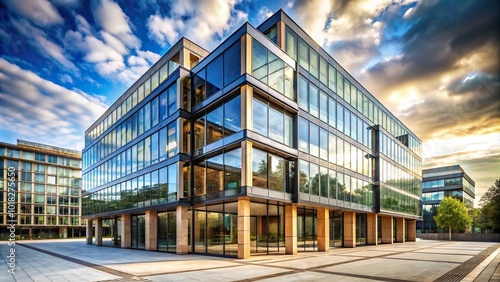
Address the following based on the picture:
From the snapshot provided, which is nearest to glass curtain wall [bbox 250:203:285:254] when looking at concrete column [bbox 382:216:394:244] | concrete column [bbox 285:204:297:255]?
concrete column [bbox 285:204:297:255]

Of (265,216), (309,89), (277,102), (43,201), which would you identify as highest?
(309,89)

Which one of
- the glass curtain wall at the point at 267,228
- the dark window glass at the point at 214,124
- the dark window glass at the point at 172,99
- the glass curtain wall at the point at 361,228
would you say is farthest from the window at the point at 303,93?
the glass curtain wall at the point at 361,228

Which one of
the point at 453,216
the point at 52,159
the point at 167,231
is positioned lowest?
the point at 453,216

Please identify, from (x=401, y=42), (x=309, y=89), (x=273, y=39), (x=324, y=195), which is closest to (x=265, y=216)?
(x=324, y=195)

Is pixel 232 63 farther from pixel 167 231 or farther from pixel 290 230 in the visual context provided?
pixel 167 231

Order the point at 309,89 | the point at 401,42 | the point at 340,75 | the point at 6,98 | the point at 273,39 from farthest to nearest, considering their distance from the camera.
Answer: the point at 340,75 → the point at 309,89 → the point at 273,39 → the point at 6,98 → the point at 401,42

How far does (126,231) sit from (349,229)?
82.2 feet

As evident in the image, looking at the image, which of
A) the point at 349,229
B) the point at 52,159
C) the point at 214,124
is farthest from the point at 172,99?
the point at 52,159

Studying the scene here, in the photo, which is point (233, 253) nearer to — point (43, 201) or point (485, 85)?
point (485, 85)

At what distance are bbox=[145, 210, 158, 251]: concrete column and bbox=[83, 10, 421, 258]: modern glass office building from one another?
108 mm

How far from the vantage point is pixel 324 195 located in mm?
27703

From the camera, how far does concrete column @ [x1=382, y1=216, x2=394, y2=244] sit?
42344 mm

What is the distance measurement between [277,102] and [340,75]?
12835 millimetres

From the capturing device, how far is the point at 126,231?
34.3 metres
